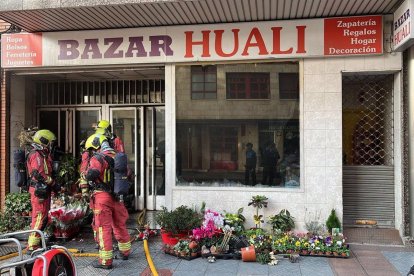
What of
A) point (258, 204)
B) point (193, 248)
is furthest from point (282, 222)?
point (193, 248)

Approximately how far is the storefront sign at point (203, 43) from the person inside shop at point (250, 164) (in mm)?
1731

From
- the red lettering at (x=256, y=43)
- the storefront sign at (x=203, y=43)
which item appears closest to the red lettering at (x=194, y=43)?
the storefront sign at (x=203, y=43)

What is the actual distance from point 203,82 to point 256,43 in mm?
1255

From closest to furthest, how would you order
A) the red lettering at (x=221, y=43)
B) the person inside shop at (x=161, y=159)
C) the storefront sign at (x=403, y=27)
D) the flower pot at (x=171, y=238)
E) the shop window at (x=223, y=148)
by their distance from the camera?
1. the storefront sign at (x=403, y=27)
2. the flower pot at (x=171, y=238)
3. the red lettering at (x=221, y=43)
4. the shop window at (x=223, y=148)
5. the person inside shop at (x=161, y=159)

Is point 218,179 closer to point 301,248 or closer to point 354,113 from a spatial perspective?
point 301,248

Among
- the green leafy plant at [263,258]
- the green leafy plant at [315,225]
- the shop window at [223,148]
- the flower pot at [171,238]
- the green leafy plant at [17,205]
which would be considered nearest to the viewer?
the green leafy plant at [263,258]

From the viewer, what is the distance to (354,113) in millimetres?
7617

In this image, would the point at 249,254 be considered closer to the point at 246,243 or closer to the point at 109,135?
the point at 246,243

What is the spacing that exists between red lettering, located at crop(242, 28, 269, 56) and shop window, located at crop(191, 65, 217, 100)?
29.9 inches

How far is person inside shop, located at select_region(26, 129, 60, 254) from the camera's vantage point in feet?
21.5

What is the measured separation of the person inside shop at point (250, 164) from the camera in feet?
24.2

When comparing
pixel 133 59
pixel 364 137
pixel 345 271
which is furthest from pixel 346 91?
pixel 133 59

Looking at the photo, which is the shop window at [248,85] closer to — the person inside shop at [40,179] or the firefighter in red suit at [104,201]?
the firefighter in red suit at [104,201]

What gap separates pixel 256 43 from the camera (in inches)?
280
